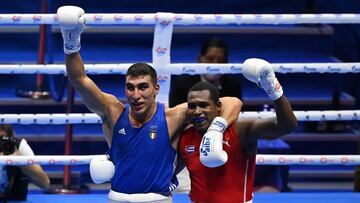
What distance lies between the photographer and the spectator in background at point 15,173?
166 inches

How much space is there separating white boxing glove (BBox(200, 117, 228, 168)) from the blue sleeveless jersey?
23 centimetres

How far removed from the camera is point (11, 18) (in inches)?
160

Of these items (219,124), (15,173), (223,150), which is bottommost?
(15,173)

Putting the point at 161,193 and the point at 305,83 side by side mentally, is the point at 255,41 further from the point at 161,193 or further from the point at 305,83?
the point at 161,193

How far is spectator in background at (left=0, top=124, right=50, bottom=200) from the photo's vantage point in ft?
13.9

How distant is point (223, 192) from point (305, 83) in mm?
3648

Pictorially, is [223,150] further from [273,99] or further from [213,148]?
[273,99]

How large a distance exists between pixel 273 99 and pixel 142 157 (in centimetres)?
63

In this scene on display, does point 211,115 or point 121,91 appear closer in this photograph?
point 211,115

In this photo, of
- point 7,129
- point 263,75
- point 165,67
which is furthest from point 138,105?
point 7,129

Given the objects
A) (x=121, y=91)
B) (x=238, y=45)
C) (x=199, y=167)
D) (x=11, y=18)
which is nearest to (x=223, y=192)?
(x=199, y=167)

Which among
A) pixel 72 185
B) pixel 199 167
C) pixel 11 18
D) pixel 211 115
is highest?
pixel 11 18

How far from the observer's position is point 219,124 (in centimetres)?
327

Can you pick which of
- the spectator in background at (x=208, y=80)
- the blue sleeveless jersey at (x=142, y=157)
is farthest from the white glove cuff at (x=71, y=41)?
the spectator in background at (x=208, y=80)
